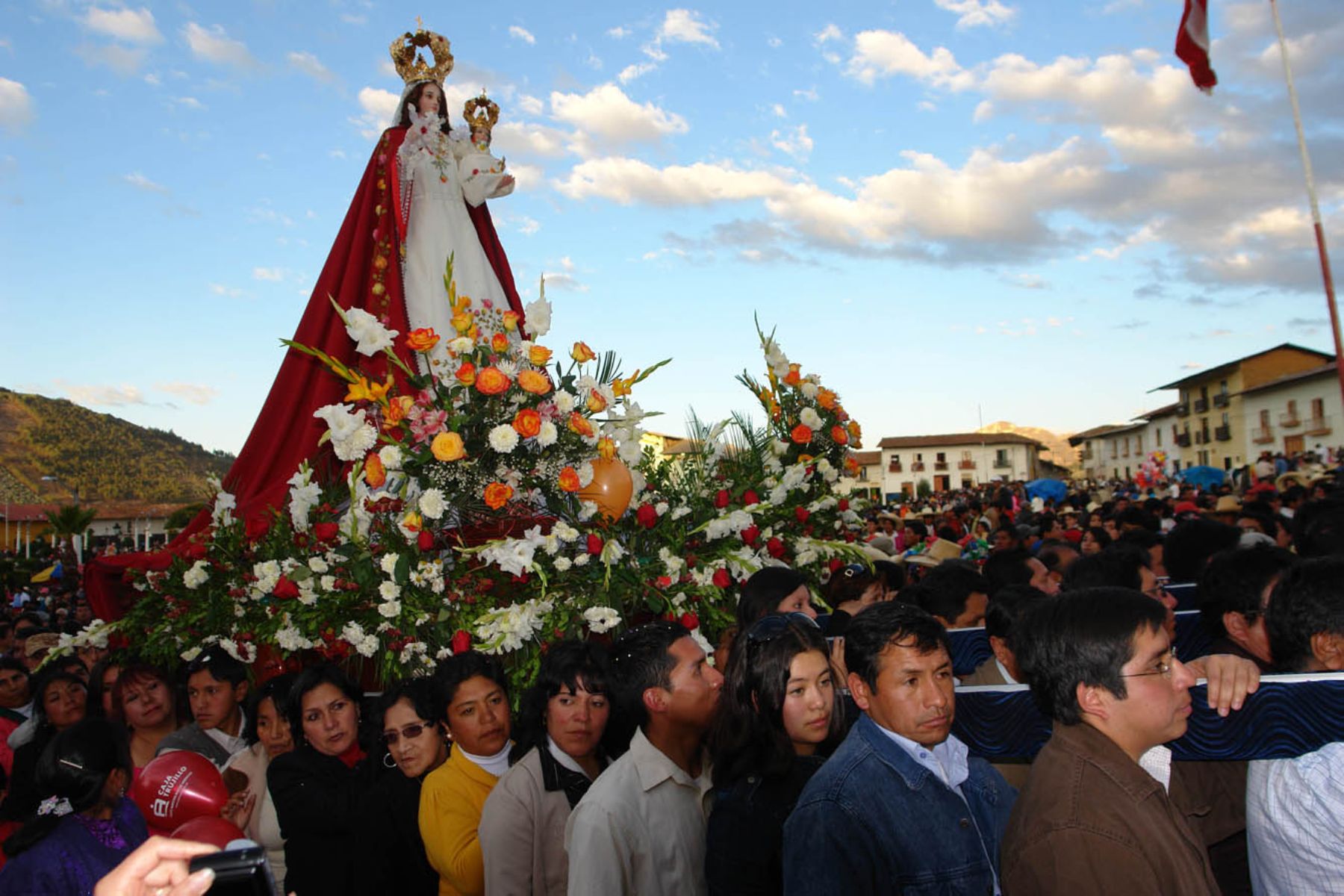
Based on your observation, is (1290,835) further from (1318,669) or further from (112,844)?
(112,844)

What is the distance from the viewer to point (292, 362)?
275 inches

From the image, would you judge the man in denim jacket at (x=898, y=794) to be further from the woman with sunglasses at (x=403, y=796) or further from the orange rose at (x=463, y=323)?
the orange rose at (x=463, y=323)

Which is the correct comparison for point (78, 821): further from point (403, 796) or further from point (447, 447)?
point (447, 447)

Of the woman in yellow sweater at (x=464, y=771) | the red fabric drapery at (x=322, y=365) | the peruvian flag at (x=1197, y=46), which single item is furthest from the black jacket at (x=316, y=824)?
the peruvian flag at (x=1197, y=46)

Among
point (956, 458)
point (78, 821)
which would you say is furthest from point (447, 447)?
point (956, 458)

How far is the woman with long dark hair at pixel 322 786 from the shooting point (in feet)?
12.7

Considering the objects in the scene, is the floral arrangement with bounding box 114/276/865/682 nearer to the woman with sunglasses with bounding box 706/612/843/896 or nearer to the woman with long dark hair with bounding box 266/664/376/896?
the woman with long dark hair with bounding box 266/664/376/896

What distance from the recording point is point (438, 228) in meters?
7.33

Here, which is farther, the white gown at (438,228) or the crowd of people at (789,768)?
the white gown at (438,228)

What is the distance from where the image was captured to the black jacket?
3.85m

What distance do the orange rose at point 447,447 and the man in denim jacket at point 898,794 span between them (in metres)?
2.47

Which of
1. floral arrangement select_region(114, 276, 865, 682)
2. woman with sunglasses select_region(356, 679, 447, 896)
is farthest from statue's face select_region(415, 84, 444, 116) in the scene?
woman with sunglasses select_region(356, 679, 447, 896)

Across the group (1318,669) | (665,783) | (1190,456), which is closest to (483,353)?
(665,783)

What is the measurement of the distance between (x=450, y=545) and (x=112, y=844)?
2327 millimetres
